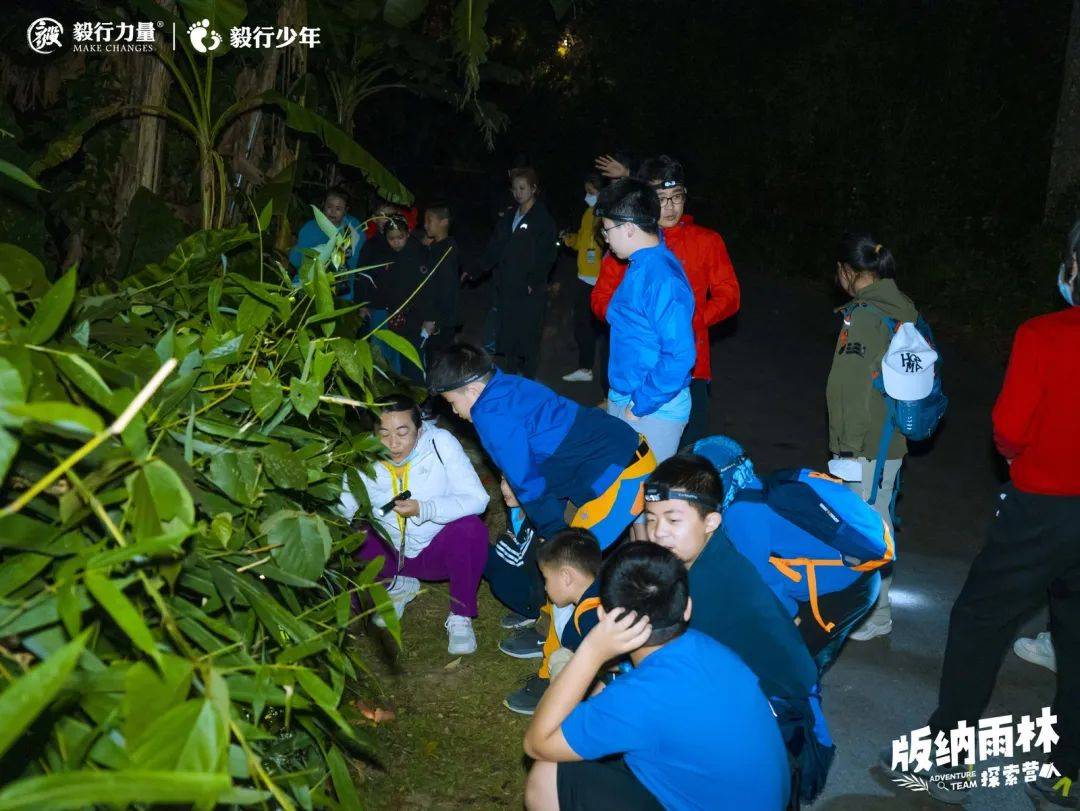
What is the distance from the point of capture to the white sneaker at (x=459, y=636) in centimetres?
500

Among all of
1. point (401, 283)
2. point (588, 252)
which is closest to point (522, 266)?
point (588, 252)

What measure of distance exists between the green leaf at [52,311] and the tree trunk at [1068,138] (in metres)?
10.9

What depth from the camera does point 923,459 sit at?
312 inches

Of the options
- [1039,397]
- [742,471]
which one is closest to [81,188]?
[742,471]

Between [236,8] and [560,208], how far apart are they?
15029 millimetres

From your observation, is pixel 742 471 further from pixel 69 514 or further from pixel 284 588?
pixel 69 514

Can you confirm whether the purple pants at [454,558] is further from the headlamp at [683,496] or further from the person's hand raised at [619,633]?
the person's hand raised at [619,633]

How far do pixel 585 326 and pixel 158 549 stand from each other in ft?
25.8

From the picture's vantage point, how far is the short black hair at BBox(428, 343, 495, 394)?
4297 millimetres

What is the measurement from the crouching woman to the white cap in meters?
1.92

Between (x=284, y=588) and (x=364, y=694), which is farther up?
(x=284, y=588)

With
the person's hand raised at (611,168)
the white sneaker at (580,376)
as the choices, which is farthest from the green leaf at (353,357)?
the white sneaker at (580,376)

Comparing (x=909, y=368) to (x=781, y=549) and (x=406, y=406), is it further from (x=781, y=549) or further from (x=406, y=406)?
(x=406, y=406)

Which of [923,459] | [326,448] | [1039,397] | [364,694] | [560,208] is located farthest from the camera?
[560,208]
